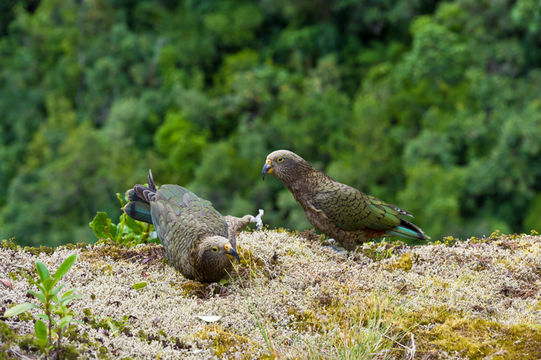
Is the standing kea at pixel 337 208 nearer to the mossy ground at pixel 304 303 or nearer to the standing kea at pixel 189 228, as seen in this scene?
the mossy ground at pixel 304 303

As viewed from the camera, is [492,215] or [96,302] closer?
[96,302]

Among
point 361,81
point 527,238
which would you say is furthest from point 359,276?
point 361,81

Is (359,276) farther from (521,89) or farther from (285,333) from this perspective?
(521,89)

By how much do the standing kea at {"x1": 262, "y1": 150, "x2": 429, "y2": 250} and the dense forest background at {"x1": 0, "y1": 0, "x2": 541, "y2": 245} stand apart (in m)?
19.4

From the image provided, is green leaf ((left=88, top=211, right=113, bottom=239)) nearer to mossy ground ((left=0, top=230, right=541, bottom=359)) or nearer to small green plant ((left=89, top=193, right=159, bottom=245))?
small green plant ((left=89, top=193, right=159, bottom=245))

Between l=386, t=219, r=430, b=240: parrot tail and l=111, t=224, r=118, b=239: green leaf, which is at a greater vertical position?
l=386, t=219, r=430, b=240: parrot tail

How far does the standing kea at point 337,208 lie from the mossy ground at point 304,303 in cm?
22

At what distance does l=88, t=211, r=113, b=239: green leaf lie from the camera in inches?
233

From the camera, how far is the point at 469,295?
4.29 meters

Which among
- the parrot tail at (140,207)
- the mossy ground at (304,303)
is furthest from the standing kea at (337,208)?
the parrot tail at (140,207)

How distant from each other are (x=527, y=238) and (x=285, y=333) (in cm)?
265

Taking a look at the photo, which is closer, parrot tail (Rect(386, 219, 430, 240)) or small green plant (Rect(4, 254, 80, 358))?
small green plant (Rect(4, 254, 80, 358))

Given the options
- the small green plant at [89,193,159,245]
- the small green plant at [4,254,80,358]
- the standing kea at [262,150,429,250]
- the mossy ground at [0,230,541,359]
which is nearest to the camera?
the small green plant at [4,254,80,358]

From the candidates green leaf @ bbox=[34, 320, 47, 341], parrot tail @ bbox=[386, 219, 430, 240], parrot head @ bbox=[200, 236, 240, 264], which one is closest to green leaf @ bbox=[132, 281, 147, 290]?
parrot head @ bbox=[200, 236, 240, 264]
